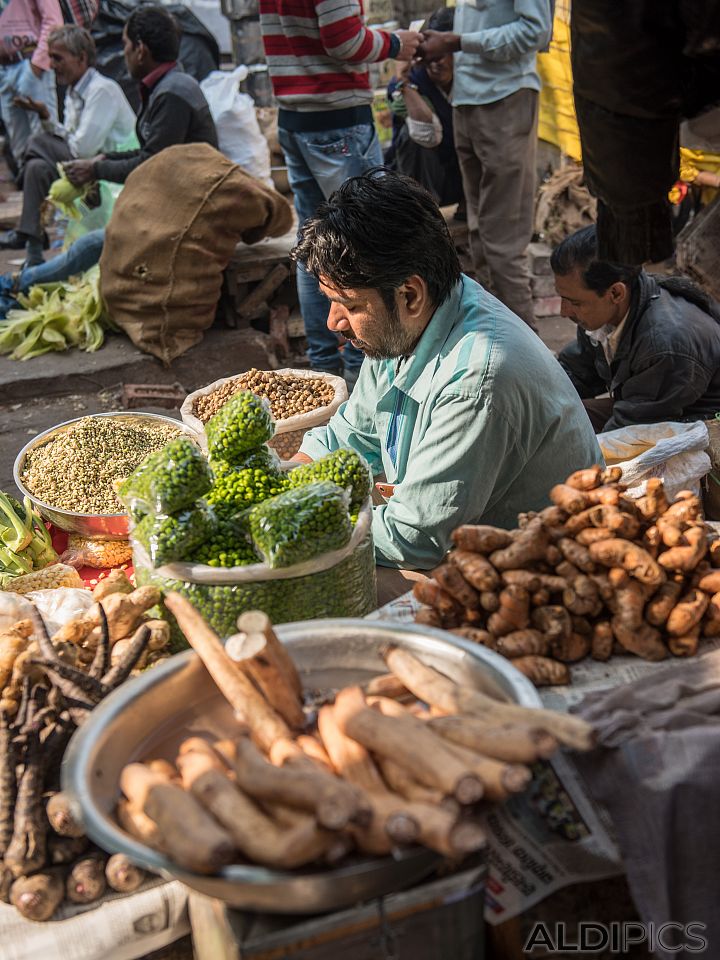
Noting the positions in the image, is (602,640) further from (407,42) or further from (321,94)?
(407,42)

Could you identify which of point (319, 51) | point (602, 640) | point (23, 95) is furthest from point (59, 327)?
point (23, 95)

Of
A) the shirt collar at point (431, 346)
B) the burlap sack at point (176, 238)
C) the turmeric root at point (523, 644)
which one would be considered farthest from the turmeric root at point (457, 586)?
A: the burlap sack at point (176, 238)

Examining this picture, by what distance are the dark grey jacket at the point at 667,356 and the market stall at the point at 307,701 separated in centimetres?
182

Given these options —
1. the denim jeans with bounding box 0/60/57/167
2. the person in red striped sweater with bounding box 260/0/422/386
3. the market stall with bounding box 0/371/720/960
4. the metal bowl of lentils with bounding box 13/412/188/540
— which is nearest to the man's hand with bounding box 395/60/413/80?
the person in red striped sweater with bounding box 260/0/422/386

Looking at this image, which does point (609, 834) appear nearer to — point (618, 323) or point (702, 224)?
point (702, 224)

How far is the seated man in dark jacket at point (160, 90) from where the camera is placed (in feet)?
19.8

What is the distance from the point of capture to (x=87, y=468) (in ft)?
10.4

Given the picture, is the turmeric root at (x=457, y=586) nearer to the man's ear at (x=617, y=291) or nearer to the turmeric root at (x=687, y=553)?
the turmeric root at (x=687, y=553)

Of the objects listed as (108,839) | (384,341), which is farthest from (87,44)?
(108,839)

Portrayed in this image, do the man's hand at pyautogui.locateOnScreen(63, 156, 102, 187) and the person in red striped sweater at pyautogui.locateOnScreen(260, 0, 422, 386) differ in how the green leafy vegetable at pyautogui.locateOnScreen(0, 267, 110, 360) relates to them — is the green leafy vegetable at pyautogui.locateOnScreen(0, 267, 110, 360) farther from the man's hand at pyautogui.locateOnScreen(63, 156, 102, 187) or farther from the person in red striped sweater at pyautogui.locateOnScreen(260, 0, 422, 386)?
the person in red striped sweater at pyautogui.locateOnScreen(260, 0, 422, 386)

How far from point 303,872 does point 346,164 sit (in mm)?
4645

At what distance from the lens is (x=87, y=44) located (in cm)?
710

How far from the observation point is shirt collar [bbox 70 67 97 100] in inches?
282

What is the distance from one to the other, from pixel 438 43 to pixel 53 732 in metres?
5.33
